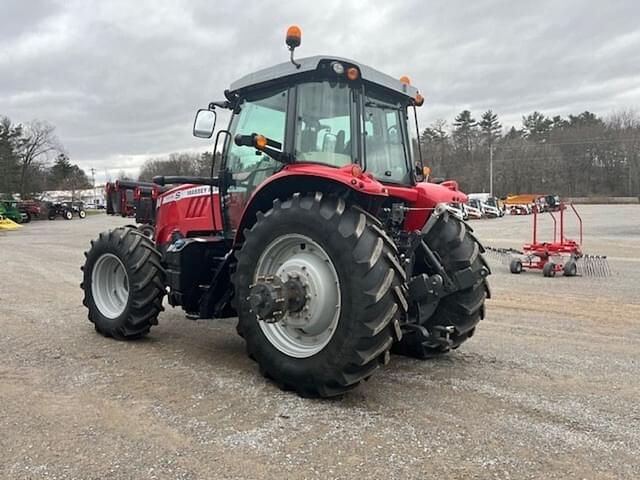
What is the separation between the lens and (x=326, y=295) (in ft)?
13.1

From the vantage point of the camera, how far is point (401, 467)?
2.94 metres

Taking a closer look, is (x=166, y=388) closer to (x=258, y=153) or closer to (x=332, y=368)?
(x=332, y=368)

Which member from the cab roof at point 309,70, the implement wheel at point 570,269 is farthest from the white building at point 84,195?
the cab roof at point 309,70

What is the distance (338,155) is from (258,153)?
35.8 inches

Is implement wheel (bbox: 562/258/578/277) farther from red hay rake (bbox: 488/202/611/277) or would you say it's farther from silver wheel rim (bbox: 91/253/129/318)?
silver wheel rim (bbox: 91/253/129/318)

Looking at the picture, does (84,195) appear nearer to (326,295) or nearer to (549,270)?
(549,270)

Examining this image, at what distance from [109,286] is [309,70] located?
136 inches

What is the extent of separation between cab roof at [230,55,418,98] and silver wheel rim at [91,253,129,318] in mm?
2434

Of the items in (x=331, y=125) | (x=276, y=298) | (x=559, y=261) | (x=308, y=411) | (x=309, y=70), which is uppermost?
(x=309, y=70)

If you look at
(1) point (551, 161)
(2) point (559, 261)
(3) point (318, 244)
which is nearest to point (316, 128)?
(3) point (318, 244)

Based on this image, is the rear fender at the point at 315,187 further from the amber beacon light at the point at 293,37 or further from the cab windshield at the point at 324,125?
the amber beacon light at the point at 293,37

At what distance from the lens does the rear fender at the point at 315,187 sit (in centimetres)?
385

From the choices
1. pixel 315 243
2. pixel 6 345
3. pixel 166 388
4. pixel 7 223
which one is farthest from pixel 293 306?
pixel 7 223

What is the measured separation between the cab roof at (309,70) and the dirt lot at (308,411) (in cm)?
251
